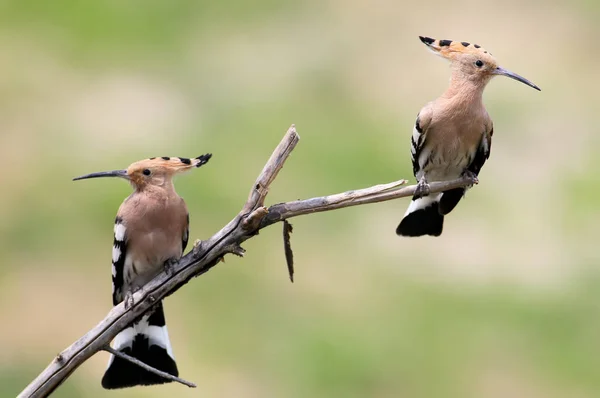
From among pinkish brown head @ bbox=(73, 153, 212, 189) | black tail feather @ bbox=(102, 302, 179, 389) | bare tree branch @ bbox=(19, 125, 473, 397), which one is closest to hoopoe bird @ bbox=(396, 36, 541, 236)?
bare tree branch @ bbox=(19, 125, 473, 397)

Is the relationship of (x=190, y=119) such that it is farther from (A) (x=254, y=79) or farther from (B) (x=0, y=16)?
(B) (x=0, y=16)

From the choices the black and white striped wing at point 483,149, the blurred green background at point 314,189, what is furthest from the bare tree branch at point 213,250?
the blurred green background at point 314,189

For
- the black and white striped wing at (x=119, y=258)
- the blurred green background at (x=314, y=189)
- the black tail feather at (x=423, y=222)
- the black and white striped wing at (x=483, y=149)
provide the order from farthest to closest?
the blurred green background at (x=314, y=189), the black tail feather at (x=423, y=222), the black and white striped wing at (x=483, y=149), the black and white striped wing at (x=119, y=258)

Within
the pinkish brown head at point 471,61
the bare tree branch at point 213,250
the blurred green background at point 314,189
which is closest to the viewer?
the bare tree branch at point 213,250

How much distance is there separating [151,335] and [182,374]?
323cm

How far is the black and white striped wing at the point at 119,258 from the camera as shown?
4684 millimetres

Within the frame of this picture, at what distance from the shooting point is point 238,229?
4039 mm

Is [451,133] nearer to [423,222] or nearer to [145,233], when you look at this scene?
[423,222]

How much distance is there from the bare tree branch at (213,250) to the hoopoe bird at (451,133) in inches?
14.6

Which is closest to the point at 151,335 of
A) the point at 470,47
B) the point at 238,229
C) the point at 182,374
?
the point at 238,229

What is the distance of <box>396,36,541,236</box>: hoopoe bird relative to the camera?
454 centimetres

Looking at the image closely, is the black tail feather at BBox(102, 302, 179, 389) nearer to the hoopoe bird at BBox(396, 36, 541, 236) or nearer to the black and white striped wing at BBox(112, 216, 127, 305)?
the black and white striped wing at BBox(112, 216, 127, 305)

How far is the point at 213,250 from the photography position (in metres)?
4.05

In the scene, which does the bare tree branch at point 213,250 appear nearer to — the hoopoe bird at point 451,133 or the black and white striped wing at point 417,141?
the hoopoe bird at point 451,133
